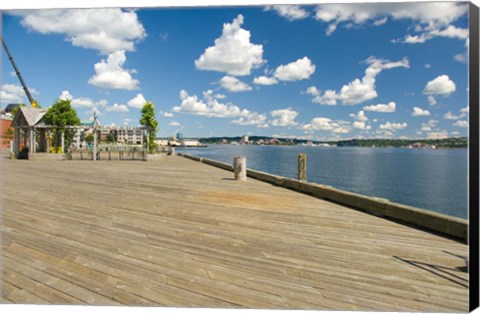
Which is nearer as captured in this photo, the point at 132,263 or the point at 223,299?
the point at 223,299

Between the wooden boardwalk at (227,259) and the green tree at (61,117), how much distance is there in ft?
72.8

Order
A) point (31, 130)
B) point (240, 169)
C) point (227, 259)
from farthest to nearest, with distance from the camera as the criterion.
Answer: point (31, 130) → point (240, 169) → point (227, 259)

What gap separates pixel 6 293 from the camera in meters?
3.01

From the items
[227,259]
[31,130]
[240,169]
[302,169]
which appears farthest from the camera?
[31,130]

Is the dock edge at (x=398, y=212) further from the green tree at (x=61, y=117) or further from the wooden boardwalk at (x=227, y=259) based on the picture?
the green tree at (x=61, y=117)

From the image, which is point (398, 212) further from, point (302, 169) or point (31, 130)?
point (31, 130)

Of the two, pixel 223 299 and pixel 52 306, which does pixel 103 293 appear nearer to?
pixel 52 306

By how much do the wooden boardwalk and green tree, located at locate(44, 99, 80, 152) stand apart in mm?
22175

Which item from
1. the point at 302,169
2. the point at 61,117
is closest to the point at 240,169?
the point at 302,169

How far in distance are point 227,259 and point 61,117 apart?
26594 millimetres

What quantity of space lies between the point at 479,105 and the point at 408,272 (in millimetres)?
1967

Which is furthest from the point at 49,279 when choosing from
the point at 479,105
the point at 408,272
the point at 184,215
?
the point at 479,105

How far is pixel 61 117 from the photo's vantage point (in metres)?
25.9

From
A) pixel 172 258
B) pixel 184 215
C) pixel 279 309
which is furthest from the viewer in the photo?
pixel 184 215
